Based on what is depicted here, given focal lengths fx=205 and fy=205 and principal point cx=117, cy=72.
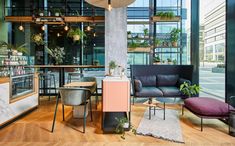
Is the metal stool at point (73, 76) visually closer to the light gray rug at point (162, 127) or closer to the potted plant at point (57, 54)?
the potted plant at point (57, 54)

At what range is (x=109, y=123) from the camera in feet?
12.3

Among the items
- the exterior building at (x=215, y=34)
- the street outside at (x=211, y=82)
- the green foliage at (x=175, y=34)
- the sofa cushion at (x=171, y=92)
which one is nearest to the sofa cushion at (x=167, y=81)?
the sofa cushion at (x=171, y=92)

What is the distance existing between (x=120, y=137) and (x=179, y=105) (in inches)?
119

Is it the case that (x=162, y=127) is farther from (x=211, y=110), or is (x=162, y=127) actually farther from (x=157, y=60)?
(x=157, y=60)

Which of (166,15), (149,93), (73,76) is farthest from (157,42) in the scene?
(73,76)

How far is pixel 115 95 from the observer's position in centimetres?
347

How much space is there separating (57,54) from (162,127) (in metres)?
4.76

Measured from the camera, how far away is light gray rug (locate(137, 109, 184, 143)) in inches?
133

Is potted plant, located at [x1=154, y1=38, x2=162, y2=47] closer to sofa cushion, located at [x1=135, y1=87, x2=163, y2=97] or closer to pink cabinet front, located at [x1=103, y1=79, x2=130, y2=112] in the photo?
sofa cushion, located at [x1=135, y1=87, x2=163, y2=97]

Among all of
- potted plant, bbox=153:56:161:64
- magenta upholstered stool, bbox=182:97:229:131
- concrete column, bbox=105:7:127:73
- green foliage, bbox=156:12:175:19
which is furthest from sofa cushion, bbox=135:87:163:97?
green foliage, bbox=156:12:175:19

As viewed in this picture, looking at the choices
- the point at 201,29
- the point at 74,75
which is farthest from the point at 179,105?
the point at 74,75

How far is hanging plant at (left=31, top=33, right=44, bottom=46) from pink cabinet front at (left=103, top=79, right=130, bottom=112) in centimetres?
461

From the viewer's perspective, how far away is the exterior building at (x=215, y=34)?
474 centimetres

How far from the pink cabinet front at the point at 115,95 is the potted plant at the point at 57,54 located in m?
4.16
